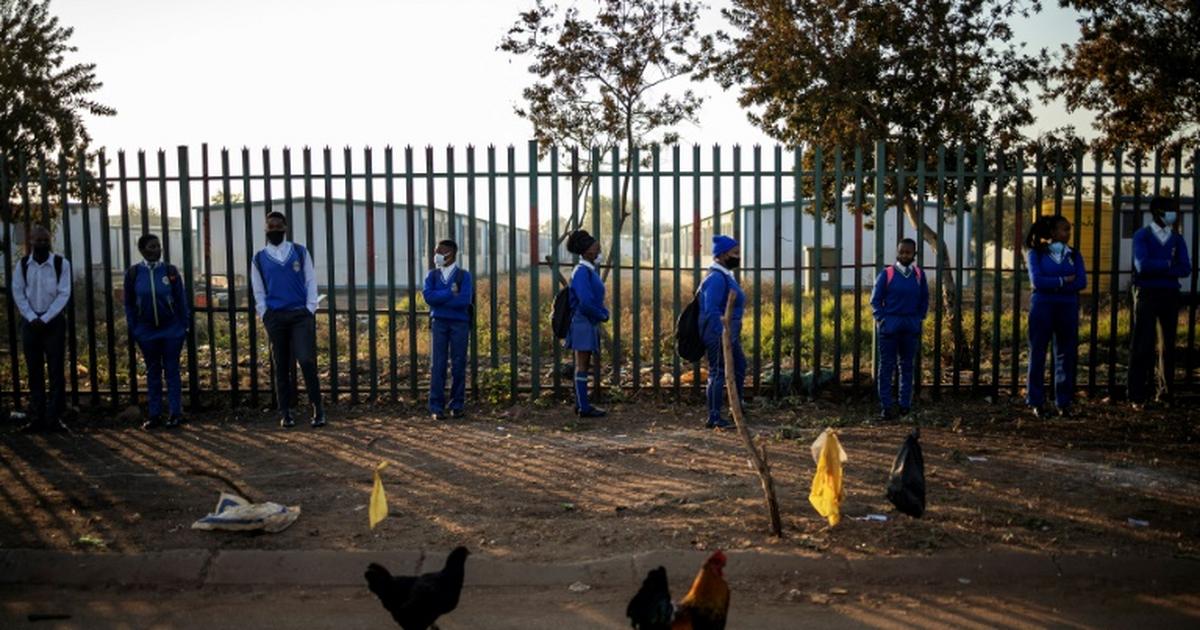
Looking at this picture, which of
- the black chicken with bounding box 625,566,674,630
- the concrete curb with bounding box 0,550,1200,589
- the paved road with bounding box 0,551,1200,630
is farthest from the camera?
the concrete curb with bounding box 0,550,1200,589

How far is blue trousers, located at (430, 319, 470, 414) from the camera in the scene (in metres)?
8.72

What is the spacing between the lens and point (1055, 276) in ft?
27.2

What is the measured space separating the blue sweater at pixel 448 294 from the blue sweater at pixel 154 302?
2.16 metres

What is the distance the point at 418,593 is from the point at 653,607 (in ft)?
2.98

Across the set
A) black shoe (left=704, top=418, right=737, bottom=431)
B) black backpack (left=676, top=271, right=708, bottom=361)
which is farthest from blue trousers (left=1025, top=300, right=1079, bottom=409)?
black backpack (left=676, top=271, right=708, bottom=361)

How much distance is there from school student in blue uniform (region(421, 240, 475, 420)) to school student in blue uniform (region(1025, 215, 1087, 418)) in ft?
16.5

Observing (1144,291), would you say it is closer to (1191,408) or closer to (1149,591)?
(1191,408)

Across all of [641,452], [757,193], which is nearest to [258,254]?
[641,452]

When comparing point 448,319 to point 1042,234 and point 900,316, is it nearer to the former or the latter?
point 900,316

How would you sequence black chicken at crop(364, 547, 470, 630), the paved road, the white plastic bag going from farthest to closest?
the white plastic bag → the paved road → black chicken at crop(364, 547, 470, 630)

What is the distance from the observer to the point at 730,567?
473 centimetres

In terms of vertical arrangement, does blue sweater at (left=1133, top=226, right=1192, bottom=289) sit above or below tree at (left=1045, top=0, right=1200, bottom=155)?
below

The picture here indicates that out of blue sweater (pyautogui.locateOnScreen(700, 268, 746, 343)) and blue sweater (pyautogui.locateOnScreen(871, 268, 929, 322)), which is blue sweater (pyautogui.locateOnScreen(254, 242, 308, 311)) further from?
blue sweater (pyautogui.locateOnScreen(871, 268, 929, 322))

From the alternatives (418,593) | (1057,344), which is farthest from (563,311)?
(418,593)
